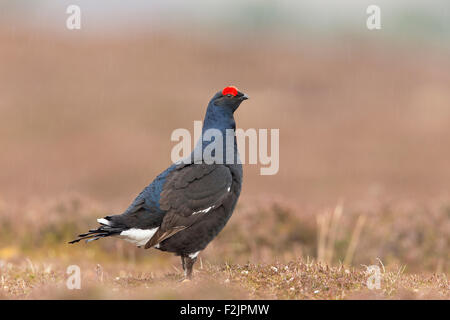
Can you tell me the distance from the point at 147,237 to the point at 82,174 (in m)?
16.6

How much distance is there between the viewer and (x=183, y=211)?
6273 millimetres

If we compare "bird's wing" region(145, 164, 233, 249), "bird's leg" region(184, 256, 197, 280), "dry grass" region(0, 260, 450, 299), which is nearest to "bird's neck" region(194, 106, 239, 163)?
"bird's wing" region(145, 164, 233, 249)

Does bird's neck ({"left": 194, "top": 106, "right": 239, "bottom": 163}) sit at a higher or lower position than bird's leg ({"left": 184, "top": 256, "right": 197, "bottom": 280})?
higher

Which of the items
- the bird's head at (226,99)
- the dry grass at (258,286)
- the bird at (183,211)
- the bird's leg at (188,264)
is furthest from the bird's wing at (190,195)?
the bird's head at (226,99)

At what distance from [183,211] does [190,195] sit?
18 centimetres

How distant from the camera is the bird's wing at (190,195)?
6.26m

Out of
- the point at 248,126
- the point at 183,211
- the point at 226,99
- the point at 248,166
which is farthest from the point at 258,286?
the point at 248,126

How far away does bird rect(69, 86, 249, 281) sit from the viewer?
627 centimetres

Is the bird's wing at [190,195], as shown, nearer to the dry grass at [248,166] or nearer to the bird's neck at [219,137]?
the bird's neck at [219,137]

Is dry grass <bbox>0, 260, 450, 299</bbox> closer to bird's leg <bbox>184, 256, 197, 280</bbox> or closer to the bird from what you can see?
bird's leg <bbox>184, 256, 197, 280</bbox>

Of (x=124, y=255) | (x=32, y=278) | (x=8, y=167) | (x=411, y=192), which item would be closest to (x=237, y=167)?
(x=32, y=278)

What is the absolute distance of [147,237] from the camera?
6.38 metres

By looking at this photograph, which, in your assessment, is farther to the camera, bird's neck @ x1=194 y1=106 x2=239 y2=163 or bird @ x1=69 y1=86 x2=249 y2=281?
bird's neck @ x1=194 y1=106 x2=239 y2=163

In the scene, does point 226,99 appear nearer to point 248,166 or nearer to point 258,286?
point 258,286
